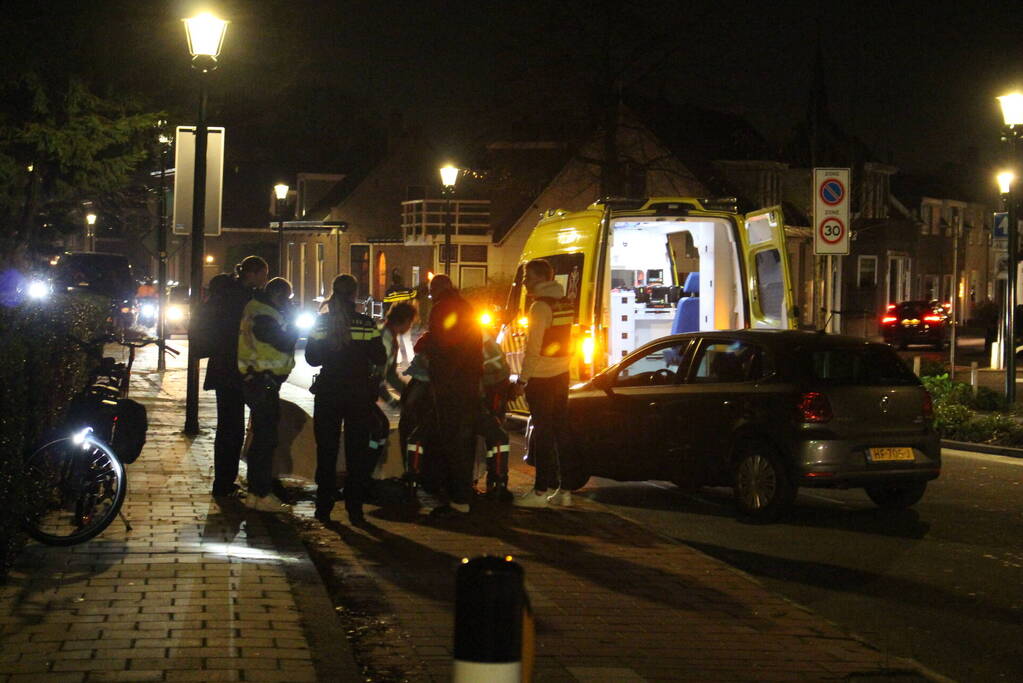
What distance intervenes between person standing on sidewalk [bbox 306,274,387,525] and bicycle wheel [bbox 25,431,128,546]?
179 cm

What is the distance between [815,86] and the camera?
32.8 meters

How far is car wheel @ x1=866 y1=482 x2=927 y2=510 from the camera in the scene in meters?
12.1

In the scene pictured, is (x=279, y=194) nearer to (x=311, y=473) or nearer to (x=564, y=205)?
(x=564, y=205)

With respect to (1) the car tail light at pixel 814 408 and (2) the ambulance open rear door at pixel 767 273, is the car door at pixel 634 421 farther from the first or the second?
(2) the ambulance open rear door at pixel 767 273

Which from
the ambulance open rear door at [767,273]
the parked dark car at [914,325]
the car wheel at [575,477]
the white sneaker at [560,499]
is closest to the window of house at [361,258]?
the parked dark car at [914,325]

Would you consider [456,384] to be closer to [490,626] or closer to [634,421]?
[634,421]

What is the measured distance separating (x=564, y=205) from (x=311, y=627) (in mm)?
49147

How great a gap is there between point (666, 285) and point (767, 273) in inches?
164

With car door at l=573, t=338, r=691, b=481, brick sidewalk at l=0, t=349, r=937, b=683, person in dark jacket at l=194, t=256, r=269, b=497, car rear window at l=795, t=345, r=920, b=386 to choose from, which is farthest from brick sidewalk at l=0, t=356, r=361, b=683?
car rear window at l=795, t=345, r=920, b=386

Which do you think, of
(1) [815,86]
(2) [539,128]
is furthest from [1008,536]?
(2) [539,128]

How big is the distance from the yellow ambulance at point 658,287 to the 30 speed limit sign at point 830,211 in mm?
1807

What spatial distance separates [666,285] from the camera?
1984cm

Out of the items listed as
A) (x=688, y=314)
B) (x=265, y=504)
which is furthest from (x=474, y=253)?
(x=265, y=504)

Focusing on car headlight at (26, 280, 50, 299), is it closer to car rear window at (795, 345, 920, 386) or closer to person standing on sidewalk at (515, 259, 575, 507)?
person standing on sidewalk at (515, 259, 575, 507)
